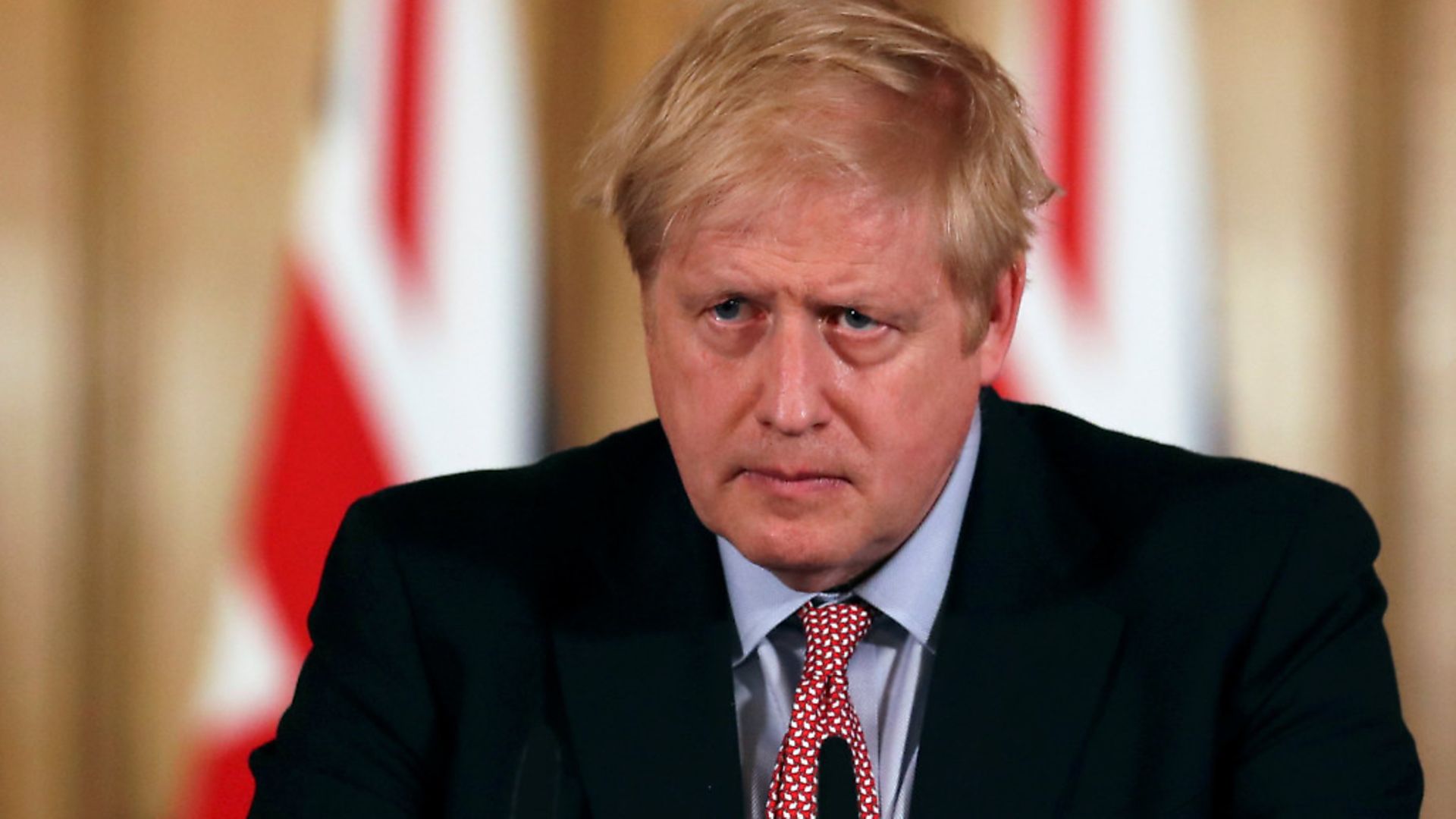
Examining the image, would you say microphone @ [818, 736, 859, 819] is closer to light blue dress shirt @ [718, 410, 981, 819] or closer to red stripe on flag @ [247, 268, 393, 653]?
light blue dress shirt @ [718, 410, 981, 819]

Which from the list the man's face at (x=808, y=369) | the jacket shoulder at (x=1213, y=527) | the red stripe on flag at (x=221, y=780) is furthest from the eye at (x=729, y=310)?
the red stripe on flag at (x=221, y=780)

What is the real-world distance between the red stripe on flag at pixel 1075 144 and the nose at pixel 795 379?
86cm

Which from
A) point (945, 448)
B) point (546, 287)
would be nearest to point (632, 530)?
point (945, 448)

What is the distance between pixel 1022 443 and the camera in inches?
53.6

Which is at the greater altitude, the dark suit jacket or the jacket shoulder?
the jacket shoulder

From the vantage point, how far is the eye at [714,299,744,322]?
1.14 m

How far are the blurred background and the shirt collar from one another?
26.1 inches

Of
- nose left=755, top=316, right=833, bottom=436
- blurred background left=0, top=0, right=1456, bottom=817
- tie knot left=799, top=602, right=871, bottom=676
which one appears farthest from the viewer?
blurred background left=0, top=0, right=1456, bottom=817

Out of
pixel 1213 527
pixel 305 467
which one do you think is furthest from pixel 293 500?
pixel 1213 527

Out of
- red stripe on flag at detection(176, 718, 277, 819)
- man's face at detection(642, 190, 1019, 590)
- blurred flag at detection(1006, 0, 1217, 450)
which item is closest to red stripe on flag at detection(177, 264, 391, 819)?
red stripe on flag at detection(176, 718, 277, 819)

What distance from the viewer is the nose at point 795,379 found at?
1.09 m

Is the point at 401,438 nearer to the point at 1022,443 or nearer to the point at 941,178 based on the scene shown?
the point at 1022,443

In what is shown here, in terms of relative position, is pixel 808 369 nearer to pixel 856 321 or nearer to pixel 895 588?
pixel 856 321

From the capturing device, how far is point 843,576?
1.22 m
